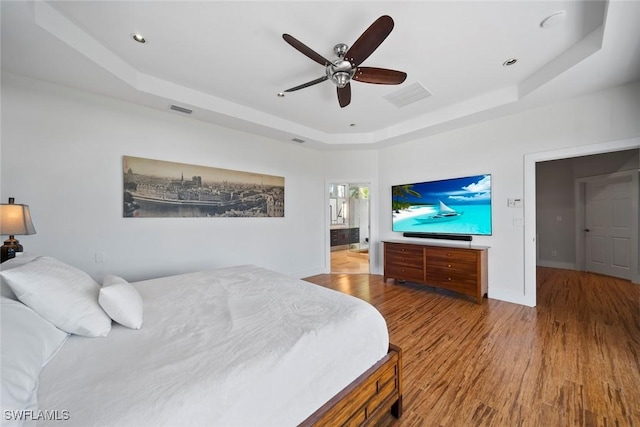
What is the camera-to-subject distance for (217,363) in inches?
39.2

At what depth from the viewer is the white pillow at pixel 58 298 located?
3.72ft

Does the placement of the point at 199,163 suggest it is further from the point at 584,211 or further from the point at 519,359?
the point at 584,211

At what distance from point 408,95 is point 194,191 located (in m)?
3.24

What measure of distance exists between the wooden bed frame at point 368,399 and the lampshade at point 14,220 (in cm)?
257

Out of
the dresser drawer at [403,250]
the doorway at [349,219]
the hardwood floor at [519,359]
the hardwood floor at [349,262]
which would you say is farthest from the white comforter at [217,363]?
the doorway at [349,219]

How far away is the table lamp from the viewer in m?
1.87

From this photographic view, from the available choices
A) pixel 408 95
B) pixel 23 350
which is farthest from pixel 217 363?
pixel 408 95

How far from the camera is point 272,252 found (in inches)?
173

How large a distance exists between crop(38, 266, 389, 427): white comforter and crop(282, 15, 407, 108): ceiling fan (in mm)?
1851

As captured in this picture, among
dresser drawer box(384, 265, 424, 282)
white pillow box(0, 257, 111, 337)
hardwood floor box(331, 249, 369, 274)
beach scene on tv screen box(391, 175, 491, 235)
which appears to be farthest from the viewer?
hardwood floor box(331, 249, 369, 274)

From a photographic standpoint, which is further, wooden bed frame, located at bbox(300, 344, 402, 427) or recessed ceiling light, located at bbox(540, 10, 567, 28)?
recessed ceiling light, located at bbox(540, 10, 567, 28)

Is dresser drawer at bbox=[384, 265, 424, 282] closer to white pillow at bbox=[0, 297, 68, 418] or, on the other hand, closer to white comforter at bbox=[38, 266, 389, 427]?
white comforter at bbox=[38, 266, 389, 427]

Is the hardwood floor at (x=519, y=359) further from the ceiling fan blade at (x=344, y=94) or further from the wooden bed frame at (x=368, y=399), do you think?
the ceiling fan blade at (x=344, y=94)

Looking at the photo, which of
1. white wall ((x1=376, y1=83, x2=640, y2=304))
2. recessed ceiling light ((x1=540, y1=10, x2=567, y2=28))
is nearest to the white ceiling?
recessed ceiling light ((x1=540, y1=10, x2=567, y2=28))
